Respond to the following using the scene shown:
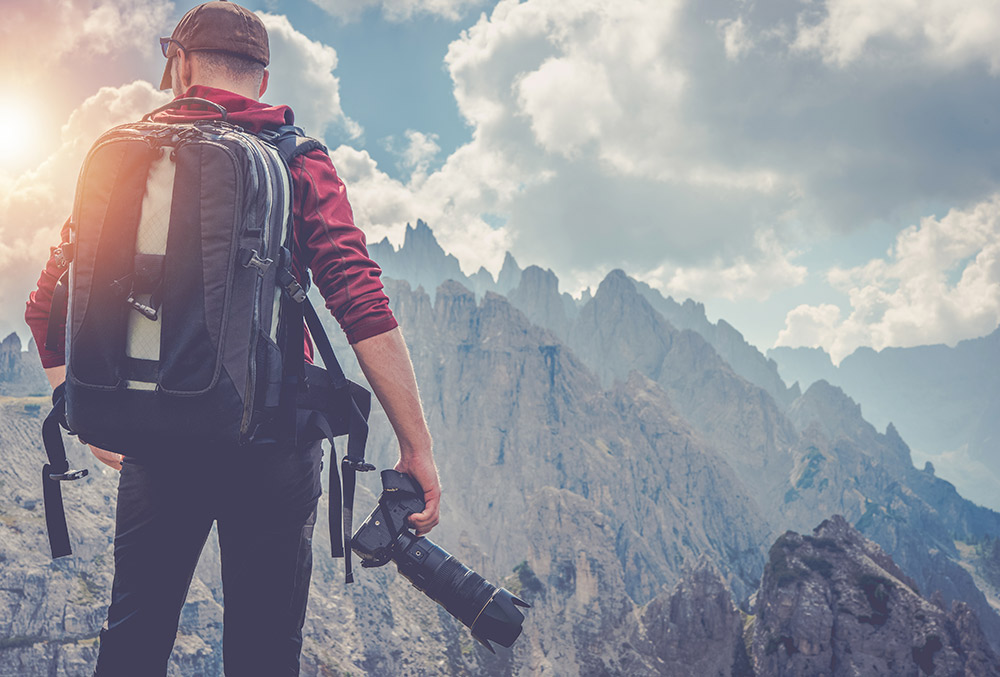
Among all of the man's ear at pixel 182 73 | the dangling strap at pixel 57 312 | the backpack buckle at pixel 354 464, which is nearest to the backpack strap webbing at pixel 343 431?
the backpack buckle at pixel 354 464

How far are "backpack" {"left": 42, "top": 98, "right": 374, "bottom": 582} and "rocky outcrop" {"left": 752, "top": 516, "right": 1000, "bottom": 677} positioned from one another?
87.8 m

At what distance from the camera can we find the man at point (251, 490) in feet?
11.6

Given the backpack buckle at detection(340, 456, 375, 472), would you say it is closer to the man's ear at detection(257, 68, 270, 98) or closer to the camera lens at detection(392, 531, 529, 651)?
the camera lens at detection(392, 531, 529, 651)

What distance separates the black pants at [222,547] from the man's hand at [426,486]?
653 mm

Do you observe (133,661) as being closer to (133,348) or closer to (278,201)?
(133,348)

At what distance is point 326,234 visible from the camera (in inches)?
144

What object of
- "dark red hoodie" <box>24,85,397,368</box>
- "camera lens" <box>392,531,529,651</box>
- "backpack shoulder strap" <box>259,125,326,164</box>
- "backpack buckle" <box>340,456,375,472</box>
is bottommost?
"camera lens" <box>392,531,529,651</box>

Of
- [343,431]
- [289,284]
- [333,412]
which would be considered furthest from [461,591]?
[289,284]

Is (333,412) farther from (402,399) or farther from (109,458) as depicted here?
(109,458)

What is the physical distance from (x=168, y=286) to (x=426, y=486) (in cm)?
196

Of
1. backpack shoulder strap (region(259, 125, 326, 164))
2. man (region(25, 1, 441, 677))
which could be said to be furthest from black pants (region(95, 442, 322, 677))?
backpack shoulder strap (region(259, 125, 326, 164))

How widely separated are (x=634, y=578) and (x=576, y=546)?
49941mm

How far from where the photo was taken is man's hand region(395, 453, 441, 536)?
380 cm

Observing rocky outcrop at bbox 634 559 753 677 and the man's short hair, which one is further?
rocky outcrop at bbox 634 559 753 677
